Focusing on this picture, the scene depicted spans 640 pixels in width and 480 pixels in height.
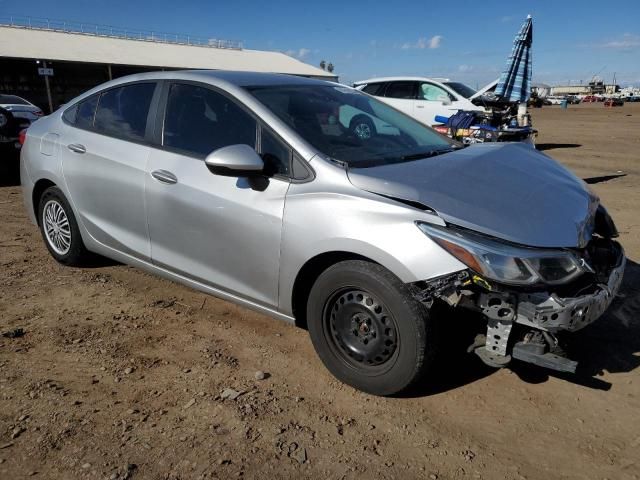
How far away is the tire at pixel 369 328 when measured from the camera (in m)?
2.58

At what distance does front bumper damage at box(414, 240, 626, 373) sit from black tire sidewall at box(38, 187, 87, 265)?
3.14 meters

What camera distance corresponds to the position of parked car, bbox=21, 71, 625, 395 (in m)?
2.52

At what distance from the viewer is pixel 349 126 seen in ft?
11.5

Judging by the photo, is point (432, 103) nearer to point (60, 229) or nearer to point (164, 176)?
point (60, 229)

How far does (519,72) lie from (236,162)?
11210 millimetres

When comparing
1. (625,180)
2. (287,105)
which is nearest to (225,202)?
(287,105)

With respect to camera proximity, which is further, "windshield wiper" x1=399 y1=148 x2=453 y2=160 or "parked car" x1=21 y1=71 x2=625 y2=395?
"windshield wiper" x1=399 y1=148 x2=453 y2=160

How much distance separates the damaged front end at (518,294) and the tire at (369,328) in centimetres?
14

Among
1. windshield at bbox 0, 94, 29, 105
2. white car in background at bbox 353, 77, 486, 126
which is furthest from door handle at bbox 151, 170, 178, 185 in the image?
windshield at bbox 0, 94, 29, 105

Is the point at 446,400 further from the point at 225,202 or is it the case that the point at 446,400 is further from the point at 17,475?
the point at 17,475

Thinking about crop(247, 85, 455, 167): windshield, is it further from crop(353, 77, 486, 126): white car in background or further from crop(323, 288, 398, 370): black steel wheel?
crop(353, 77, 486, 126): white car in background

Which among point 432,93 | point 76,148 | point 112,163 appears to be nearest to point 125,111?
point 112,163

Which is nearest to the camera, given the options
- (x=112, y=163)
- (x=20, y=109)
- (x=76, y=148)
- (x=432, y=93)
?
(x=112, y=163)

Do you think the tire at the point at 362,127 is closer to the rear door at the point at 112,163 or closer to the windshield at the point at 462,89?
the rear door at the point at 112,163
